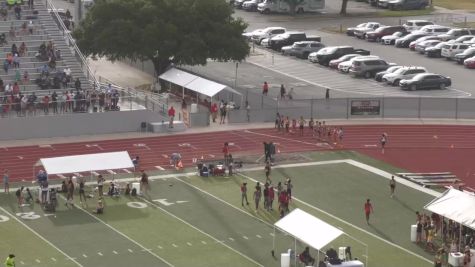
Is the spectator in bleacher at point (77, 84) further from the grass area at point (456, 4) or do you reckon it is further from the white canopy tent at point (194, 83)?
the grass area at point (456, 4)

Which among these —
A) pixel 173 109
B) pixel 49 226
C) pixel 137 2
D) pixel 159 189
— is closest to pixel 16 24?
pixel 137 2

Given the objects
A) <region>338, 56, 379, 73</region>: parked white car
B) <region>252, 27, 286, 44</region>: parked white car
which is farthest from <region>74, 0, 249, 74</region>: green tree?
<region>252, 27, 286, 44</region>: parked white car

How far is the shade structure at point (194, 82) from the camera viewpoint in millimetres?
72562

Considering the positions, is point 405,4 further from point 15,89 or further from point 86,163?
point 86,163

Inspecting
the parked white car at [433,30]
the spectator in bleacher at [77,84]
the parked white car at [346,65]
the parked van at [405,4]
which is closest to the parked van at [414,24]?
the parked white car at [433,30]

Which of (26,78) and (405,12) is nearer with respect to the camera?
(26,78)

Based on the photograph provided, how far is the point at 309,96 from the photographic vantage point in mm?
79500

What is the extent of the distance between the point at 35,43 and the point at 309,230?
1480 inches

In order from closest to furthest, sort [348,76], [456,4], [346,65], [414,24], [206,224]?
[206,224] < [348,76] < [346,65] < [414,24] < [456,4]

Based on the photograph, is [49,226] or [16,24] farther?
[16,24]

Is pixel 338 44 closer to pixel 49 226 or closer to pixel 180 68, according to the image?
pixel 180 68

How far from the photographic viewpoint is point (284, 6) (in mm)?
116062

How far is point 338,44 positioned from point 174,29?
79.5 feet

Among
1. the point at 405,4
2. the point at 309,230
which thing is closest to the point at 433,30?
the point at 405,4
